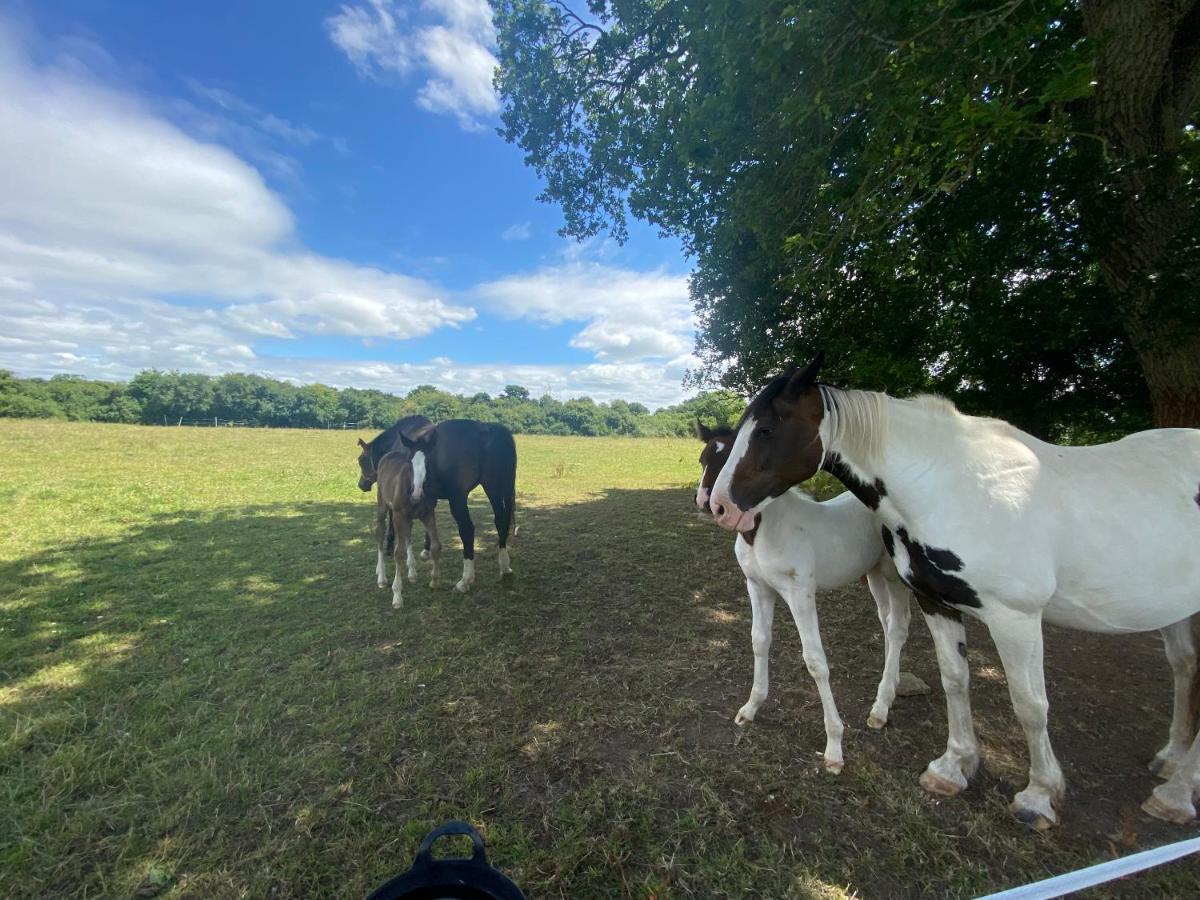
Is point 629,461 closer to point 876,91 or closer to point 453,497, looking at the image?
point 453,497

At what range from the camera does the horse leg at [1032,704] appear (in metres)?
2.13

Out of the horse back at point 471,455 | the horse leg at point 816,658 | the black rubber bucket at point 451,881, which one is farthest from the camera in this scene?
the horse back at point 471,455

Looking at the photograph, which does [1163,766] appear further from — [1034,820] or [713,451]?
[713,451]

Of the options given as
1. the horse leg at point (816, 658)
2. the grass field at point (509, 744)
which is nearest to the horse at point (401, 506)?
the grass field at point (509, 744)

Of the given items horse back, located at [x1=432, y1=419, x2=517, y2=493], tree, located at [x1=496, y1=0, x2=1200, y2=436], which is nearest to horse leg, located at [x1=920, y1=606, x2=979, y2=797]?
tree, located at [x1=496, y1=0, x2=1200, y2=436]

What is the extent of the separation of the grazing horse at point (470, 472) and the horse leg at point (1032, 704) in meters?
4.66

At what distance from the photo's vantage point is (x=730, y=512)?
7.51ft

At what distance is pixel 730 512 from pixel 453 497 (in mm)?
4228

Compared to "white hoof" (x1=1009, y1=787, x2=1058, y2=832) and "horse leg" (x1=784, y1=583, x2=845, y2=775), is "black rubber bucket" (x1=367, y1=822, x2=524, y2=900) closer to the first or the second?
"horse leg" (x1=784, y1=583, x2=845, y2=775)

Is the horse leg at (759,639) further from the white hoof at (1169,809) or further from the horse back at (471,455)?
the horse back at (471,455)

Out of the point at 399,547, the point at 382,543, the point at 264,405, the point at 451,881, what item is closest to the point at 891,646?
the point at 451,881

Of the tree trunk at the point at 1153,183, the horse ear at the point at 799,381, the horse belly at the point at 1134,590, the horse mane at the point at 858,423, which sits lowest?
the horse belly at the point at 1134,590

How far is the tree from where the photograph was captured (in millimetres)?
3229

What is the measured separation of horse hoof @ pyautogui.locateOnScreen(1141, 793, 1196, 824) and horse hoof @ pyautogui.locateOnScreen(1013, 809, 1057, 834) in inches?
22.0
